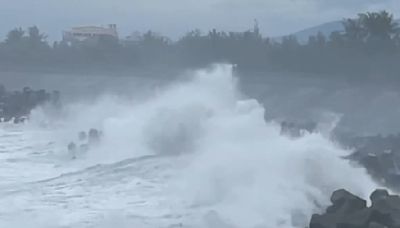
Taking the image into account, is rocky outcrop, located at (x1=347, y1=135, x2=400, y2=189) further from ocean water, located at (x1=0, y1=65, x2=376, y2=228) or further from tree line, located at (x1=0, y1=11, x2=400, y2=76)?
tree line, located at (x1=0, y1=11, x2=400, y2=76)

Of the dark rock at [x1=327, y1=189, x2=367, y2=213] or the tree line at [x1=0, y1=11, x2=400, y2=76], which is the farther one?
the tree line at [x1=0, y1=11, x2=400, y2=76]

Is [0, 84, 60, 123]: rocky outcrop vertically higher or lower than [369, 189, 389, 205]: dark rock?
lower

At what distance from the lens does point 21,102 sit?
35.0 m

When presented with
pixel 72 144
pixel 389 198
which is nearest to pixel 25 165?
pixel 72 144

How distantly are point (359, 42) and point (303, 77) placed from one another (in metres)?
3.66

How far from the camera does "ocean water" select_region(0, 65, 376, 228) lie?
1327 centimetres

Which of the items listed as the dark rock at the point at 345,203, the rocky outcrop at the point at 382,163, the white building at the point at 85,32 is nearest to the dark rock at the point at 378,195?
the dark rock at the point at 345,203

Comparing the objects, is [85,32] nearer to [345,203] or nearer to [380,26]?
[380,26]

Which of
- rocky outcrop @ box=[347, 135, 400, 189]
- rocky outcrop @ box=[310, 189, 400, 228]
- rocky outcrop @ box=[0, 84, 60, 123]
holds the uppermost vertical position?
rocky outcrop @ box=[310, 189, 400, 228]

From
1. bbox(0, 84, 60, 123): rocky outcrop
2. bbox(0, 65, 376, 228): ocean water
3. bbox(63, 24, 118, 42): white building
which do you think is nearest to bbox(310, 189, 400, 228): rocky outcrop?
bbox(0, 65, 376, 228): ocean water

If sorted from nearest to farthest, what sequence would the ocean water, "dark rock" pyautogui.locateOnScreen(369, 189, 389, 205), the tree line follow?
"dark rock" pyautogui.locateOnScreen(369, 189, 389, 205) < the ocean water < the tree line

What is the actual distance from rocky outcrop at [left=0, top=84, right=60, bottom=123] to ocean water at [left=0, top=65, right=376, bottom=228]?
7419 mm

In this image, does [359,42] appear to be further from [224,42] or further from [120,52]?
[120,52]

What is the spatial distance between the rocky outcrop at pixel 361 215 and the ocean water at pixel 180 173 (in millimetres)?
947
